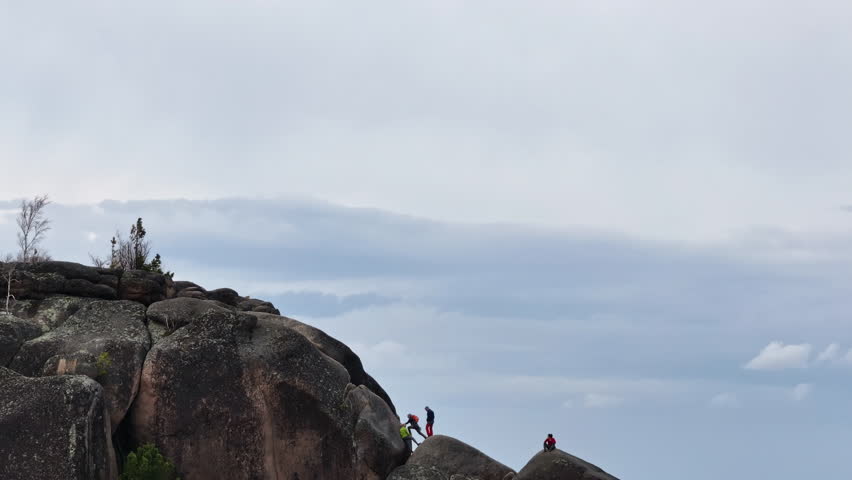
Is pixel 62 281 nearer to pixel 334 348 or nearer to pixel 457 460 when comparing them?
pixel 334 348

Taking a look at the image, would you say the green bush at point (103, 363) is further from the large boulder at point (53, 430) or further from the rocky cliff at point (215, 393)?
the large boulder at point (53, 430)

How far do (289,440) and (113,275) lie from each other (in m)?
12.8

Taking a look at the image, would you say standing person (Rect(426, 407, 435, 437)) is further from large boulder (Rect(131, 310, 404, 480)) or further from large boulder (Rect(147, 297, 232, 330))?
large boulder (Rect(147, 297, 232, 330))

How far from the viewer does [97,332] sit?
159ft

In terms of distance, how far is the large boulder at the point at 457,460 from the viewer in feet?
158

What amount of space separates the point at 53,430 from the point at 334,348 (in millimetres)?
14457

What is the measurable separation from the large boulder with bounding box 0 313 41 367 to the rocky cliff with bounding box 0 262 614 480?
5 centimetres

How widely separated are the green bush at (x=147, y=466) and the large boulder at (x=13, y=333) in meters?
7.10

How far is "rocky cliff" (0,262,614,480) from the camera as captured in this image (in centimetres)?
4594

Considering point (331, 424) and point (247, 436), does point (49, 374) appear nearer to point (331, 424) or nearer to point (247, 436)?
point (247, 436)

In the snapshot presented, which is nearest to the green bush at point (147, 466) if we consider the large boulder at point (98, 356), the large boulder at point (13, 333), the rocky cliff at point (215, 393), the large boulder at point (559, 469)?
the rocky cliff at point (215, 393)

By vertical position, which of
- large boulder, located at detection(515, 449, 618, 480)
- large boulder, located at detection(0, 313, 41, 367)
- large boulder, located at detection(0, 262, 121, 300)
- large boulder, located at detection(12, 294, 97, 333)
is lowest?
large boulder, located at detection(515, 449, 618, 480)

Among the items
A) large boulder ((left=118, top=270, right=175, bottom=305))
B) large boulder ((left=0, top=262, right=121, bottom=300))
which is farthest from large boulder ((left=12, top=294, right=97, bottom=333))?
large boulder ((left=118, top=270, right=175, bottom=305))

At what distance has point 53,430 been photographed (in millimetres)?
42125
